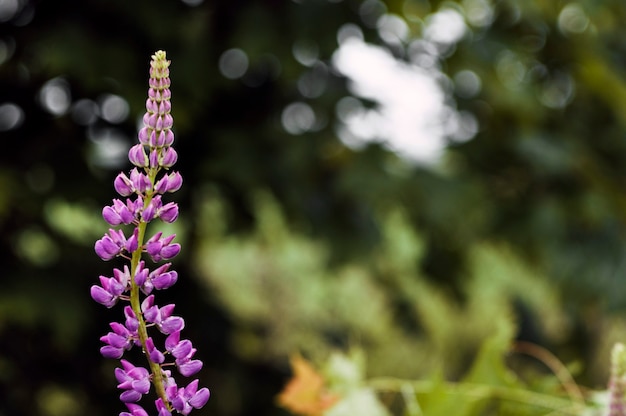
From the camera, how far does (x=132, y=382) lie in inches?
11.7

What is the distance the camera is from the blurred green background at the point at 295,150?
211cm

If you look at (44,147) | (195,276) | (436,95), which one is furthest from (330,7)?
(195,276)

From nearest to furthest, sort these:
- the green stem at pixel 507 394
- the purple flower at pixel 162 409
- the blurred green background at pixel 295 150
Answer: the purple flower at pixel 162 409, the green stem at pixel 507 394, the blurred green background at pixel 295 150

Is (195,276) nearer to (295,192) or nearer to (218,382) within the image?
(218,382)

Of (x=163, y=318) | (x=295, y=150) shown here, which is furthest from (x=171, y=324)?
(x=295, y=150)

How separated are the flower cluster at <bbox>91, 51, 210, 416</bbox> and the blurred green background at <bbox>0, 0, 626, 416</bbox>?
5.67 feet

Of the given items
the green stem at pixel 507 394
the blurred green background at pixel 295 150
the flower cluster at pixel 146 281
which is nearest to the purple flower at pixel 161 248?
the flower cluster at pixel 146 281

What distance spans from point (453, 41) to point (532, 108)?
1.02ft

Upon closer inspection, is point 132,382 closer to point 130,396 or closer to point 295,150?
point 130,396

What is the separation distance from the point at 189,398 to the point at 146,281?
5 centimetres

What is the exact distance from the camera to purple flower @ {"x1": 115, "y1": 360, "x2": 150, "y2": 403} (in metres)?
0.29

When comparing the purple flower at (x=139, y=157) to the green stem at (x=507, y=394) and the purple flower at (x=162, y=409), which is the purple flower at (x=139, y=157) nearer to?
the purple flower at (x=162, y=409)

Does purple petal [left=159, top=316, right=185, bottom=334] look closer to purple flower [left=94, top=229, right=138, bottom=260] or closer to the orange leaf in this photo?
purple flower [left=94, top=229, right=138, bottom=260]

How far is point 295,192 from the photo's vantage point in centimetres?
217
